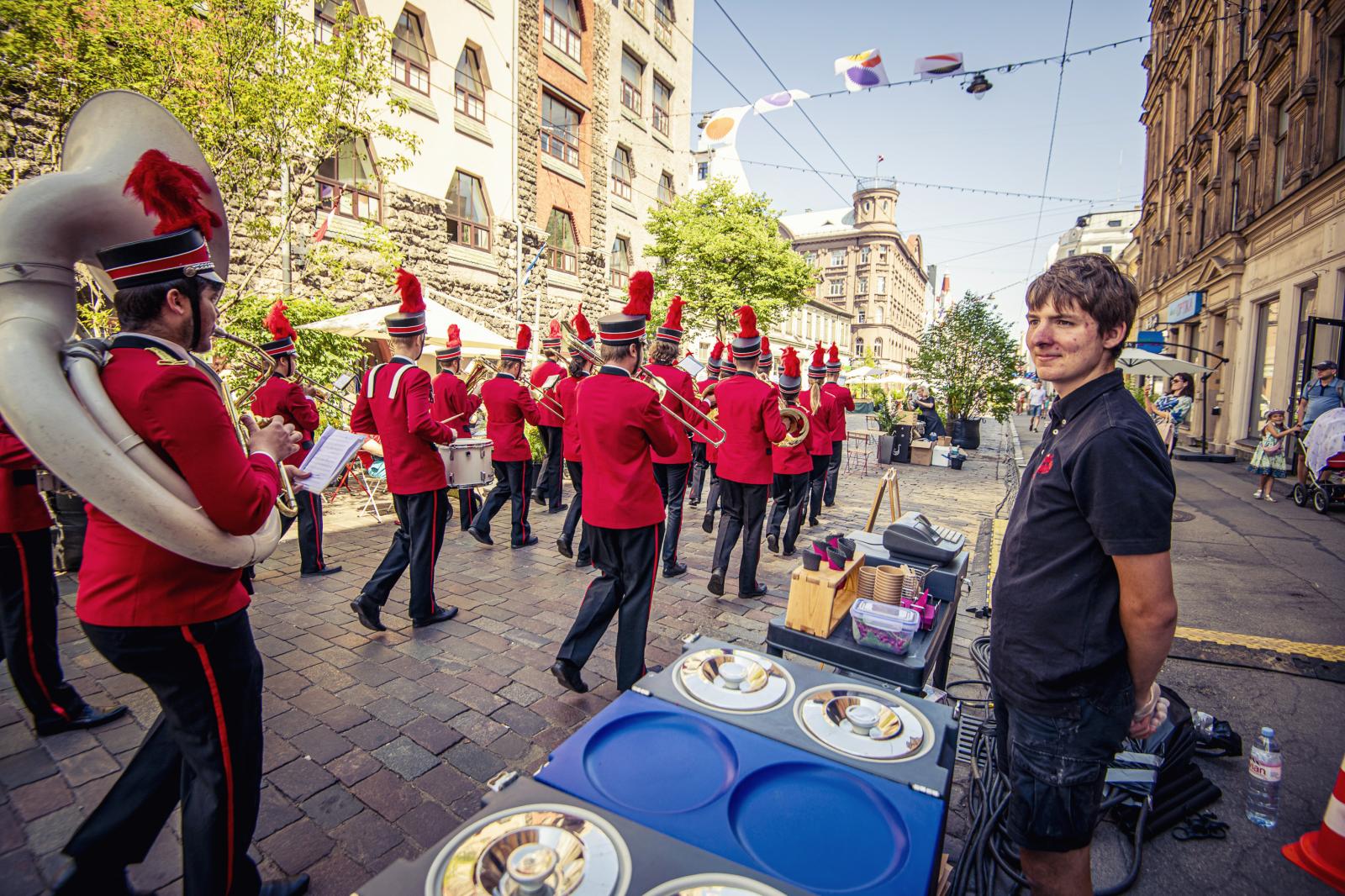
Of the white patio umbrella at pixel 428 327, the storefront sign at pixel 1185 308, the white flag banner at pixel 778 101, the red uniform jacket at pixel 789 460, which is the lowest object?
the red uniform jacket at pixel 789 460

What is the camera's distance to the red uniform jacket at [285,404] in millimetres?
5584

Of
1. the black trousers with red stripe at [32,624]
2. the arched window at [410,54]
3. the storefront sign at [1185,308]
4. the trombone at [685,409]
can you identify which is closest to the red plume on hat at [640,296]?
the trombone at [685,409]

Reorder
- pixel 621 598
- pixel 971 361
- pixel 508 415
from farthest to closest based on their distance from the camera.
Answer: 1. pixel 971 361
2. pixel 508 415
3. pixel 621 598

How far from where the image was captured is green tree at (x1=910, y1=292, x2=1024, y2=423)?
17828 millimetres

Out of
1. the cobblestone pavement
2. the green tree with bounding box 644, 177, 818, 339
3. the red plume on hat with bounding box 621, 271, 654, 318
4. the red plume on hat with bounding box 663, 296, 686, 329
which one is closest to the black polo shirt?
the cobblestone pavement

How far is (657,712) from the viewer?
174 cm

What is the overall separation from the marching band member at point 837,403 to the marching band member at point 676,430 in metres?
2.63

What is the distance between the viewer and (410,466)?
4.65m

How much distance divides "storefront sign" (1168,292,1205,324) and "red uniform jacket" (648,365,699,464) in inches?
872

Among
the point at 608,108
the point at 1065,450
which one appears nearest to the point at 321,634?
the point at 1065,450

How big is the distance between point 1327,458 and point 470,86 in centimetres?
1875

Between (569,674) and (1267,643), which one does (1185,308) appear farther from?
(569,674)

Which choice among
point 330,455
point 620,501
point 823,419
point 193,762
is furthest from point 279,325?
point 823,419

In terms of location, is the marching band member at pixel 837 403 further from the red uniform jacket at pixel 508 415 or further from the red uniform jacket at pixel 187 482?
the red uniform jacket at pixel 187 482
